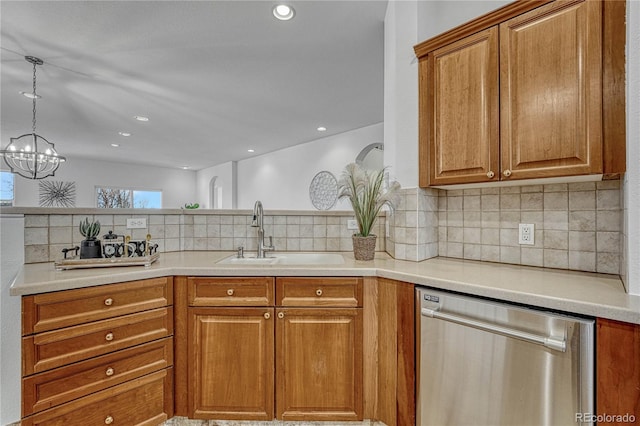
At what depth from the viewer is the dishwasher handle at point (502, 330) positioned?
1.02m

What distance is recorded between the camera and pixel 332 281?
5.08 feet

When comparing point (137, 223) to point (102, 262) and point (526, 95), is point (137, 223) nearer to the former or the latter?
point (102, 262)

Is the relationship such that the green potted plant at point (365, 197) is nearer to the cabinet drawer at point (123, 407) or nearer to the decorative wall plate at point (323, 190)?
the cabinet drawer at point (123, 407)

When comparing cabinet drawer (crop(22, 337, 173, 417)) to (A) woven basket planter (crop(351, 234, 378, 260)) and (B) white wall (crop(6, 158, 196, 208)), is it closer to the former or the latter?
(A) woven basket planter (crop(351, 234, 378, 260))

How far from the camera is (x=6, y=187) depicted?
665 centimetres

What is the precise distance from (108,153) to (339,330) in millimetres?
7780

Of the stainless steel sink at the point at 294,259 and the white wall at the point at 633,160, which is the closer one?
the white wall at the point at 633,160

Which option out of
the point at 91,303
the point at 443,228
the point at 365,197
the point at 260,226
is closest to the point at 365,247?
the point at 365,197

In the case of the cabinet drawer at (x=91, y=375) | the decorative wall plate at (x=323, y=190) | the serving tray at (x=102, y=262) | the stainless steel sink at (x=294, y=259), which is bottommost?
the cabinet drawer at (x=91, y=375)

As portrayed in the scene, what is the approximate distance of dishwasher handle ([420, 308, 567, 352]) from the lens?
40.3 inches

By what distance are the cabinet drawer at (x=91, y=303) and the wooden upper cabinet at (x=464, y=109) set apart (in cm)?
161

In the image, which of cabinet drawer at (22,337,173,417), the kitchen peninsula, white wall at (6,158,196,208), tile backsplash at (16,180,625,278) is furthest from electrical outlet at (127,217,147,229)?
white wall at (6,158,196,208)

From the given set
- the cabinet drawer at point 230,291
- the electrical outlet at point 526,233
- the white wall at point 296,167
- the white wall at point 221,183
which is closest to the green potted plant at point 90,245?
the cabinet drawer at point 230,291

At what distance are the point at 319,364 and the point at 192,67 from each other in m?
2.95
